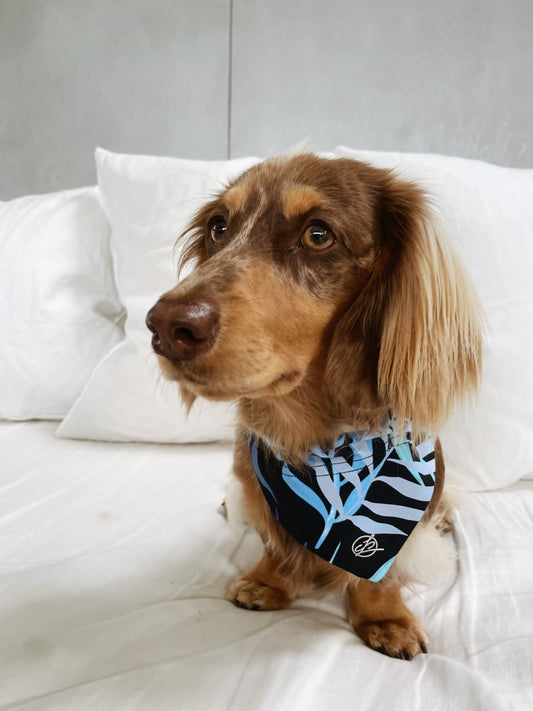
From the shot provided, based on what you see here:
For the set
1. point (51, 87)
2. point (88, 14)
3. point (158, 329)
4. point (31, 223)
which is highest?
point (88, 14)

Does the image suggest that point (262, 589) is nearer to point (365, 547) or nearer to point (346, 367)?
point (365, 547)

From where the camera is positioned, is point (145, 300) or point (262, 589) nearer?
point (262, 589)

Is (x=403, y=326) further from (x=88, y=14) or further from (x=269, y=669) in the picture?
(x=88, y=14)

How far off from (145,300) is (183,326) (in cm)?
114

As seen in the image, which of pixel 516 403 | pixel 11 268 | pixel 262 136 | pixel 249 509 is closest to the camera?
pixel 249 509

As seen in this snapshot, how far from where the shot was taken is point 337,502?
110 cm

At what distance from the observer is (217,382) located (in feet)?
2.74

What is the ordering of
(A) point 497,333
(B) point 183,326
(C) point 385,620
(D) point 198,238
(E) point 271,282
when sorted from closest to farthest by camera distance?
(B) point 183,326
(E) point 271,282
(C) point 385,620
(D) point 198,238
(A) point 497,333

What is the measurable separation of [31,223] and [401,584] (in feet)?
6.05

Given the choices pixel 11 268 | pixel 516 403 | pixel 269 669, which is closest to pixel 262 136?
pixel 11 268

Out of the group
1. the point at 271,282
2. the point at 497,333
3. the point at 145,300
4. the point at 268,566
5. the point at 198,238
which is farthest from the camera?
the point at 145,300

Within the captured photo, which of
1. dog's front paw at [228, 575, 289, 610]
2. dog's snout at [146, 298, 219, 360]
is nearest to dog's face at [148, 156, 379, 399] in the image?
dog's snout at [146, 298, 219, 360]

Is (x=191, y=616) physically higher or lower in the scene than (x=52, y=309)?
lower

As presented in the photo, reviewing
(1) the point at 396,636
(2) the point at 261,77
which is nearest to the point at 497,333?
(1) the point at 396,636
